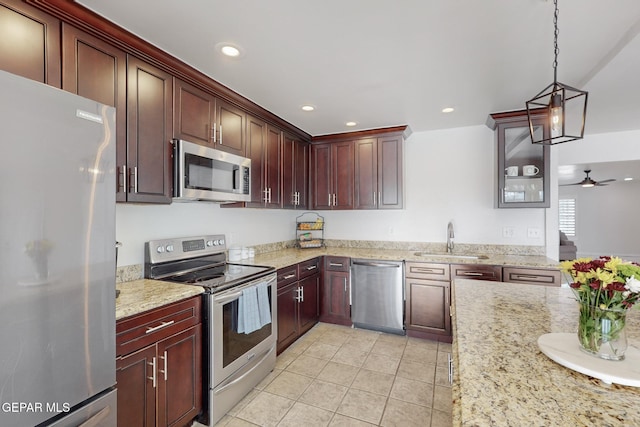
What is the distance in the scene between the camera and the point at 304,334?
10.9ft

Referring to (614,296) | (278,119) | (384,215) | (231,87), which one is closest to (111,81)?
(231,87)

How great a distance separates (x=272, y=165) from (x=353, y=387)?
2253mm

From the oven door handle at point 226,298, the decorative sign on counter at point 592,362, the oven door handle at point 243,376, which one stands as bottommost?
the oven door handle at point 243,376

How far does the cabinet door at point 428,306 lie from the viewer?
3.13 m

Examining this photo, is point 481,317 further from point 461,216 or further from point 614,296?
point 461,216

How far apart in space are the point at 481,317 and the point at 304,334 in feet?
7.80

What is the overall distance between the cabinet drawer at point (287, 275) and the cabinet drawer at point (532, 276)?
6.85 feet

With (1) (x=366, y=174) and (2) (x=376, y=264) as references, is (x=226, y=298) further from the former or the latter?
(1) (x=366, y=174)

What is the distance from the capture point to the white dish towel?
211cm

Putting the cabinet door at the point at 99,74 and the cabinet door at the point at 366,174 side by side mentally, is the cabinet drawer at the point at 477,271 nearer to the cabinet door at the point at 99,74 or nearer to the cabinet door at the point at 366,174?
the cabinet door at the point at 366,174

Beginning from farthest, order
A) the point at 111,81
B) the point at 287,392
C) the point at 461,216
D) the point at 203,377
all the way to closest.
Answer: the point at 461,216 → the point at 287,392 → the point at 203,377 → the point at 111,81

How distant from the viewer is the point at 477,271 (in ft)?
9.76

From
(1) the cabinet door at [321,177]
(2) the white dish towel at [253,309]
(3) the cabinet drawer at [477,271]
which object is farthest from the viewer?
(1) the cabinet door at [321,177]

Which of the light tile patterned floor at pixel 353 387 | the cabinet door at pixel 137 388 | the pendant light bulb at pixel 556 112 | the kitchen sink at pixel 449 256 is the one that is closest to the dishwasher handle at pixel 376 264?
the kitchen sink at pixel 449 256
